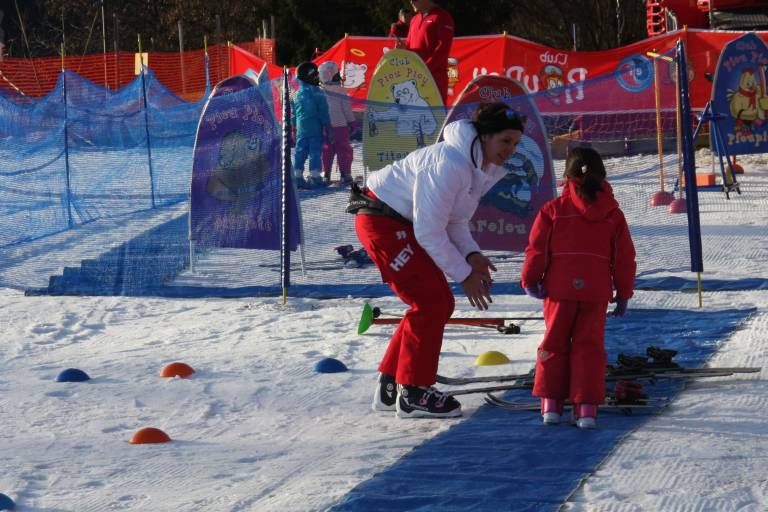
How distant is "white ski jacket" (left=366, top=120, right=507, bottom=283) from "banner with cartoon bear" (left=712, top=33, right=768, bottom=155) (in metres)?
8.89

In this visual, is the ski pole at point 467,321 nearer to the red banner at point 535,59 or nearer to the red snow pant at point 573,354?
the red snow pant at point 573,354

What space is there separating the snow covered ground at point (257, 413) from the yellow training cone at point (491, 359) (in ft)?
0.28

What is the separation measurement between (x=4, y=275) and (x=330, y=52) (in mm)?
14539

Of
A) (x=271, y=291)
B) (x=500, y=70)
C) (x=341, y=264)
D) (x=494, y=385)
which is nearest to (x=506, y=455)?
(x=494, y=385)

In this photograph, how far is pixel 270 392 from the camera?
6.41 metres

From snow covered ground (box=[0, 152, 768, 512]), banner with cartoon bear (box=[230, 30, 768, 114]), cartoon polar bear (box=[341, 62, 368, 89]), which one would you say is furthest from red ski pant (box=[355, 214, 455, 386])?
cartoon polar bear (box=[341, 62, 368, 89])

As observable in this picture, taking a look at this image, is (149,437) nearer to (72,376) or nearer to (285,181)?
(72,376)

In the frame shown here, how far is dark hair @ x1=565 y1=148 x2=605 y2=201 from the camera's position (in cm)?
543

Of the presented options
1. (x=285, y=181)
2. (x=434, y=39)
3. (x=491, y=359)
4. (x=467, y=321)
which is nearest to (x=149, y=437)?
(x=491, y=359)

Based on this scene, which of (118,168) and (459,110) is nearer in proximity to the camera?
(459,110)

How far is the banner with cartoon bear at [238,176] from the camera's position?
9273mm

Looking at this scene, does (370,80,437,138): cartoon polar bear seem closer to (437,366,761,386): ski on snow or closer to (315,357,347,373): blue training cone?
(315,357,347,373): blue training cone

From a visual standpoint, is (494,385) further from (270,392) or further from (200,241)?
(200,241)

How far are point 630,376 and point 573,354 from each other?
85 centimetres
